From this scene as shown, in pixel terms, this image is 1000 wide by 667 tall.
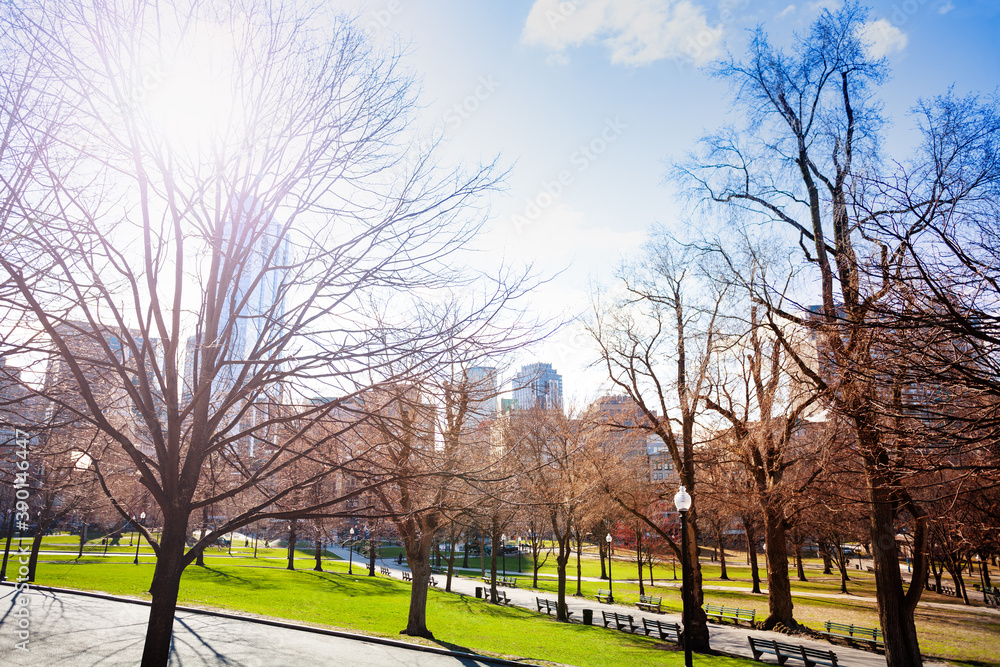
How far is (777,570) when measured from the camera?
20281mm

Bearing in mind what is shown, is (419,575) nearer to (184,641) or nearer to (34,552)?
(184,641)

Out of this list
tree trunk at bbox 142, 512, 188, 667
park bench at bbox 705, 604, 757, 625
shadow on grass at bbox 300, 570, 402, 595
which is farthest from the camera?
shadow on grass at bbox 300, 570, 402, 595

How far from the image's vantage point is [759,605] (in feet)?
103

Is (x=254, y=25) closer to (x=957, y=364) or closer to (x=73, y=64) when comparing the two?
(x=73, y=64)

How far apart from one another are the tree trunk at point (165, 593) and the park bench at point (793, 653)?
1621cm

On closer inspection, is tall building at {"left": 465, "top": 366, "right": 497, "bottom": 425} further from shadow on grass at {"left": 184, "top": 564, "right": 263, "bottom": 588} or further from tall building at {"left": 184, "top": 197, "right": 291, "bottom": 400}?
shadow on grass at {"left": 184, "top": 564, "right": 263, "bottom": 588}

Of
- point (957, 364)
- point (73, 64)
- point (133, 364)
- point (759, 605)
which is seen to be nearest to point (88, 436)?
point (133, 364)

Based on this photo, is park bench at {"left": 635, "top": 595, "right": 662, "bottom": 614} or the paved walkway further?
park bench at {"left": 635, "top": 595, "right": 662, "bottom": 614}

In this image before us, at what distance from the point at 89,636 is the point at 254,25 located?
13.0 metres

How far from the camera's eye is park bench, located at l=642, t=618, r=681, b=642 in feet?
67.3

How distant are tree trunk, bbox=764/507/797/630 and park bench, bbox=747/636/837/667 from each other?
2.85m

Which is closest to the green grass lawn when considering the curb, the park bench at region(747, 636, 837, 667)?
the curb

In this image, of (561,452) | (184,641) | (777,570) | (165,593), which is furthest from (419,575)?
(777,570)

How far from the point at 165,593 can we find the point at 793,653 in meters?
17.8
